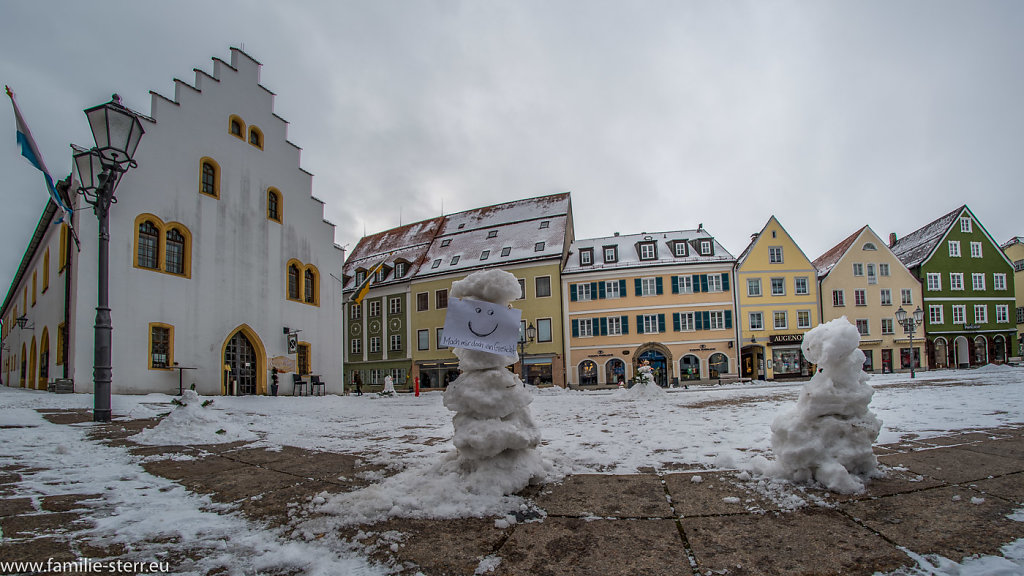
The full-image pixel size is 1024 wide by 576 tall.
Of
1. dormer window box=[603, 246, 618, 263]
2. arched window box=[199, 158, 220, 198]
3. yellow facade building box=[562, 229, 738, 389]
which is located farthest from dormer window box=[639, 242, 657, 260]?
arched window box=[199, 158, 220, 198]

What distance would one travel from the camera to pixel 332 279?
23.2m

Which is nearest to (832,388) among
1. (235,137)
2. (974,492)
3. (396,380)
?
(974,492)

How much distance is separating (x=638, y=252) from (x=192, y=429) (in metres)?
31.8

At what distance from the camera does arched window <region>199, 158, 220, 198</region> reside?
1838 cm

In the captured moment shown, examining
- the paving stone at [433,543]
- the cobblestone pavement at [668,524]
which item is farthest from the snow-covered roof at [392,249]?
the paving stone at [433,543]

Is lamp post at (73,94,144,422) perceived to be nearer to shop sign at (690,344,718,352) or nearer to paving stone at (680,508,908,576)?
paving stone at (680,508,908,576)

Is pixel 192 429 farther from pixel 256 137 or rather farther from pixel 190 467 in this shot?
pixel 256 137

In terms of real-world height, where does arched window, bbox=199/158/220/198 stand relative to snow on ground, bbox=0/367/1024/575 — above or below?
above

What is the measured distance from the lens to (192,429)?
617cm

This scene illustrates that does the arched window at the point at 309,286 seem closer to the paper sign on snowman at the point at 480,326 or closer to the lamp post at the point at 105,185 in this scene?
the lamp post at the point at 105,185

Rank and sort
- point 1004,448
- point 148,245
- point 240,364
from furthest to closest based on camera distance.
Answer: point 240,364 < point 148,245 < point 1004,448

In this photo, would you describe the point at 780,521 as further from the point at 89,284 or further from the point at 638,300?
the point at 638,300

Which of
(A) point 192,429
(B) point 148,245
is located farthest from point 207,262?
(A) point 192,429

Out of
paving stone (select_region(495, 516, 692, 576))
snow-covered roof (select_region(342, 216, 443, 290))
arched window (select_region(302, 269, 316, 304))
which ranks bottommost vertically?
paving stone (select_region(495, 516, 692, 576))
